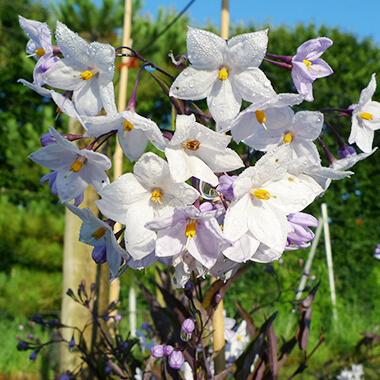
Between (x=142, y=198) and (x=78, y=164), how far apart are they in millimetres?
129

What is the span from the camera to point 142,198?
22.3 inches

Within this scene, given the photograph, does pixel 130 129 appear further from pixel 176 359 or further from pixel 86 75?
pixel 176 359

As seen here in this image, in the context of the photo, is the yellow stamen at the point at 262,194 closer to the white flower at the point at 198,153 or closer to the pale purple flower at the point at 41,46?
the white flower at the point at 198,153

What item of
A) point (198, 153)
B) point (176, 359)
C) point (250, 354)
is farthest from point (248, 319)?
point (198, 153)

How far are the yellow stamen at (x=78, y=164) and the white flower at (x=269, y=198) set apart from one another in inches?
10.0

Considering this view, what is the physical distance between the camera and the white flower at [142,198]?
53cm

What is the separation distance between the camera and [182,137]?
53 cm

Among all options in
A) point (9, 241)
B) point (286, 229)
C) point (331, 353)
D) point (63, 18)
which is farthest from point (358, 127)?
point (63, 18)

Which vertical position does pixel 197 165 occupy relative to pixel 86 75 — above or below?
below

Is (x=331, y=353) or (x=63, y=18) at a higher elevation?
(x=63, y=18)

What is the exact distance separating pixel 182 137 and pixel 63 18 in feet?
21.3

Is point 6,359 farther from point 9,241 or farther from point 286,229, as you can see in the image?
point 286,229

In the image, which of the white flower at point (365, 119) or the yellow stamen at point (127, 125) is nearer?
the yellow stamen at point (127, 125)

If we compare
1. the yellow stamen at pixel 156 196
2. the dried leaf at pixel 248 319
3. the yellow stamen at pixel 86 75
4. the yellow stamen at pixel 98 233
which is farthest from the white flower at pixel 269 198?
the dried leaf at pixel 248 319
